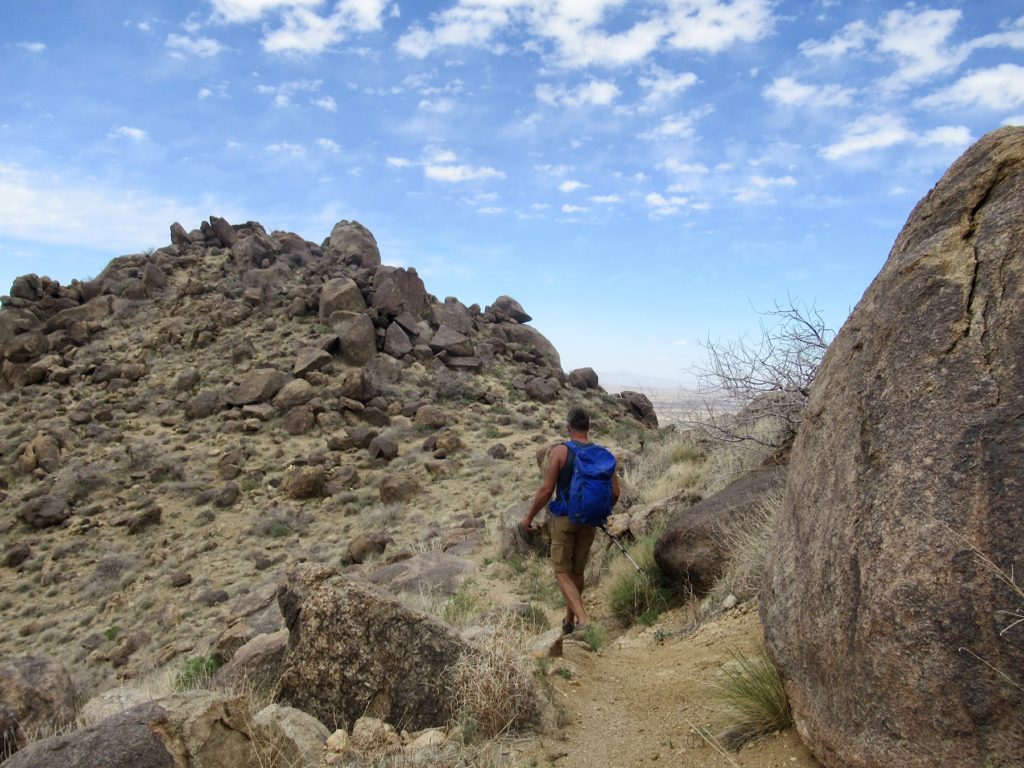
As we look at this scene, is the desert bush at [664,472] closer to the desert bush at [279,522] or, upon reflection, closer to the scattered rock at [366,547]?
the scattered rock at [366,547]

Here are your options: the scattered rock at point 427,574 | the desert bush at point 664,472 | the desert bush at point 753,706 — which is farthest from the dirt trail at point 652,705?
the desert bush at point 664,472

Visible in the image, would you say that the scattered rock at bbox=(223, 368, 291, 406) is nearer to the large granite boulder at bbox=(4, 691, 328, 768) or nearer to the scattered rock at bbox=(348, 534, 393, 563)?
the scattered rock at bbox=(348, 534, 393, 563)

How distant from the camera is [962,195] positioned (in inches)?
115

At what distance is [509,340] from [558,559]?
2458 centimetres

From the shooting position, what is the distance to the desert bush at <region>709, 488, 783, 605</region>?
5.34 metres

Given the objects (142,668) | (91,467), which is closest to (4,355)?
(91,467)

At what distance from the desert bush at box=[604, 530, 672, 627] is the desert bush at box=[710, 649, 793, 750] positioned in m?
3.08

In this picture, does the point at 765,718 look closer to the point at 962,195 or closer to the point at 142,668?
the point at 962,195

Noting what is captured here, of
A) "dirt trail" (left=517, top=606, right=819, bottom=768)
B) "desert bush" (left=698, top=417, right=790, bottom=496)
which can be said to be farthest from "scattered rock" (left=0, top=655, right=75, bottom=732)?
"desert bush" (left=698, top=417, right=790, bottom=496)

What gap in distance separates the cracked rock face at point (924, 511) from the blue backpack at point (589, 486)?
109 inches

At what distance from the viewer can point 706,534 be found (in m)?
6.30

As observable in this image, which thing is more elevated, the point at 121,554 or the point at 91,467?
the point at 91,467

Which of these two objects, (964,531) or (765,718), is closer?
(964,531)

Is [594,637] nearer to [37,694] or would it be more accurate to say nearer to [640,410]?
[37,694]
